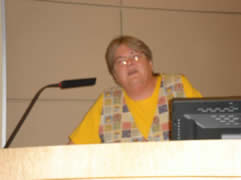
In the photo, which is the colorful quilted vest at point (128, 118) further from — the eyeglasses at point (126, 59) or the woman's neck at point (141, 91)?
the eyeglasses at point (126, 59)

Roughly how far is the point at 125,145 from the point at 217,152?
171 mm

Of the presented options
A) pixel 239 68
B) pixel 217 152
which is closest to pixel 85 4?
pixel 239 68

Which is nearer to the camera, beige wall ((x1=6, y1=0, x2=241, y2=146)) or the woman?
the woman

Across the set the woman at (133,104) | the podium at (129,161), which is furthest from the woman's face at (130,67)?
the podium at (129,161)

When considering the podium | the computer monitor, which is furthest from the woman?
the podium

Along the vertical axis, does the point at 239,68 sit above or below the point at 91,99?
above

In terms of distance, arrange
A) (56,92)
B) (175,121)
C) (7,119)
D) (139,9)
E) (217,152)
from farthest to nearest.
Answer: (139,9)
(56,92)
(7,119)
(175,121)
(217,152)

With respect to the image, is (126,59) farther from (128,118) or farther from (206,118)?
(206,118)

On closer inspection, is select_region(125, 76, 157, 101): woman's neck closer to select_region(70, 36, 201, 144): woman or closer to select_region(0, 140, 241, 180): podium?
select_region(70, 36, 201, 144): woman

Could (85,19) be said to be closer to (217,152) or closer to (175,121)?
(175,121)

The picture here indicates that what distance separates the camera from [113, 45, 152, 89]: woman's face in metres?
1.45

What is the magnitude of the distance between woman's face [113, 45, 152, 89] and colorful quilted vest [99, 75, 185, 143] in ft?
0.32

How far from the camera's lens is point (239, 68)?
1.98m

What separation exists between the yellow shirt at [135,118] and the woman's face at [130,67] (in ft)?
0.30
